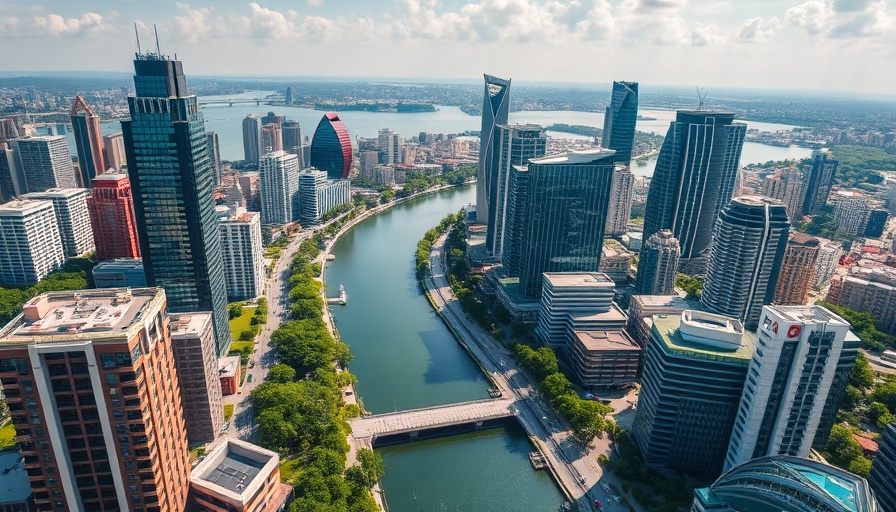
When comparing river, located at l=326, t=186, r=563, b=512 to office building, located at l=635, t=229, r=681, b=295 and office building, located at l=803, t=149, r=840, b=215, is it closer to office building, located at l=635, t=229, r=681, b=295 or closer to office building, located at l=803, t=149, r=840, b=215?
office building, located at l=635, t=229, r=681, b=295

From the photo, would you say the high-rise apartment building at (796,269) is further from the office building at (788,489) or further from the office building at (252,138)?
the office building at (252,138)

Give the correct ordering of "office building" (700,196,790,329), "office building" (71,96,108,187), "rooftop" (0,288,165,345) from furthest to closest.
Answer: "office building" (71,96,108,187) → "office building" (700,196,790,329) → "rooftop" (0,288,165,345)

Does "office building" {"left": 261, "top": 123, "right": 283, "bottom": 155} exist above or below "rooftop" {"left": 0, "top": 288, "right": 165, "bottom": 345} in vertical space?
below

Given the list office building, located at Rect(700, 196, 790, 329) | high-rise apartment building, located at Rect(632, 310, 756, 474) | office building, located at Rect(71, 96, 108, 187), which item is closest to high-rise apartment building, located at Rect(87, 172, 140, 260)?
office building, located at Rect(71, 96, 108, 187)

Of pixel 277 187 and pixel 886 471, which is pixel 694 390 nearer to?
pixel 886 471

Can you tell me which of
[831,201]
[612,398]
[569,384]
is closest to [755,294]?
[612,398]

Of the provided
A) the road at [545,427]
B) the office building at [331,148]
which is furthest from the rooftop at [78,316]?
the office building at [331,148]
